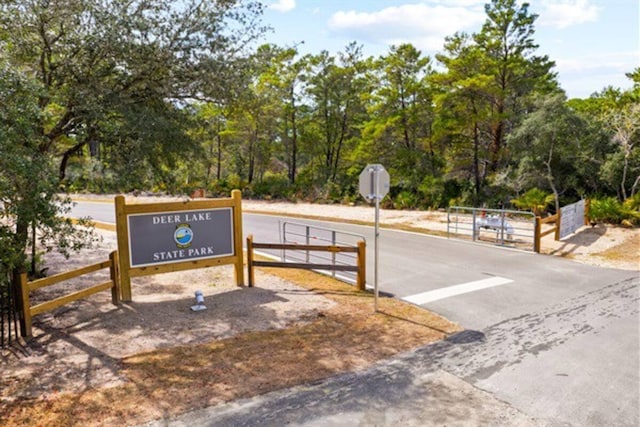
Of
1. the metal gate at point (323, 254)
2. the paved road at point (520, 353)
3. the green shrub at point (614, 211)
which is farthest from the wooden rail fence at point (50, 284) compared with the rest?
the green shrub at point (614, 211)

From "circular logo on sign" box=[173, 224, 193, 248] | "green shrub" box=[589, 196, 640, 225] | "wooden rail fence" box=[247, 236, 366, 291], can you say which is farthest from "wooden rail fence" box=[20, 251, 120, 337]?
"green shrub" box=[589, 196, 640, 225]

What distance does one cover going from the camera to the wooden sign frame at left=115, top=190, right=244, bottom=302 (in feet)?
26.4

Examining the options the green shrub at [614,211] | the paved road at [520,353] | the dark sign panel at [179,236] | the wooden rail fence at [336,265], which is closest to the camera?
the paved road at [520,353]

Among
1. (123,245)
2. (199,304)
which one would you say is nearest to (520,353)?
(199,304)

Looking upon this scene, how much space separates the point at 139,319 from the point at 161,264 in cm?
132

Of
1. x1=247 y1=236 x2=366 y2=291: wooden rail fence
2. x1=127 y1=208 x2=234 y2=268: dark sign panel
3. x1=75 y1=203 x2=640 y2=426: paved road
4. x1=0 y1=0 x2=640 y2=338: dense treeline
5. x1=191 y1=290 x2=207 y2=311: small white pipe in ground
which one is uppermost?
x1=0 y1=0 x2=640 y2=338: dense treeline

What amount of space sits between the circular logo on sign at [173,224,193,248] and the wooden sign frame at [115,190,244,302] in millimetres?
328

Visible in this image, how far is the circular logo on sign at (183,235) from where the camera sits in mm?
8555

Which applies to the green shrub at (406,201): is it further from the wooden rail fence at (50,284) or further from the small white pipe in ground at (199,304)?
the wooden rail fence at (50,284)

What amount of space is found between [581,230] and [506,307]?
9559mm

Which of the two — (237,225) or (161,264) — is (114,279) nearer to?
(161,264)

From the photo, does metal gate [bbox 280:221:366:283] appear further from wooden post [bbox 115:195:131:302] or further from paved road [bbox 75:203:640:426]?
wooden post [bbox 115:195:131:302]

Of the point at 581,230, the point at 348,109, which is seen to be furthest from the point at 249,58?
the point at 348,109

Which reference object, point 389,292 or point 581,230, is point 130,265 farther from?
point 581,230
